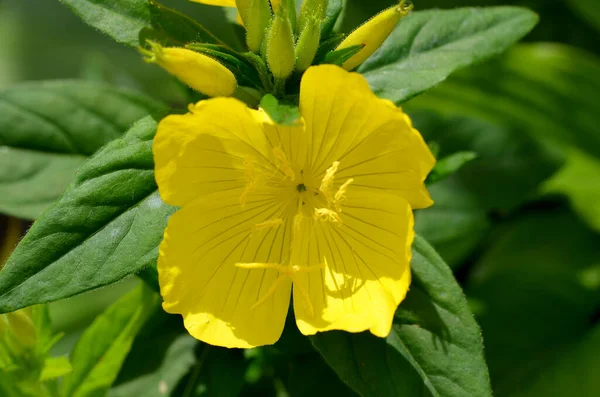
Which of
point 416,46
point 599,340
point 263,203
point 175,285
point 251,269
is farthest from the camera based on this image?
point 599,340

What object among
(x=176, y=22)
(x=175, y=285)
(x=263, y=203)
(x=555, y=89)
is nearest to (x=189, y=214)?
(x=175, y=285)

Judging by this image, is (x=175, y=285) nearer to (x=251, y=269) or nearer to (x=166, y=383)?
(x=251, y=269)

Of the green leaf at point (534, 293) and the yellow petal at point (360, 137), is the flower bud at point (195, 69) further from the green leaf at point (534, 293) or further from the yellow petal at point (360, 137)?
the green leaf at point (534, 293)

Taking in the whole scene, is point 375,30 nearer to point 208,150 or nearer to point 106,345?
point 208,150

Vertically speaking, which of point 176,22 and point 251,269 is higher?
→ point 176,22

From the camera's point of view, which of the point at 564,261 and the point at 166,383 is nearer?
the point at 166,383

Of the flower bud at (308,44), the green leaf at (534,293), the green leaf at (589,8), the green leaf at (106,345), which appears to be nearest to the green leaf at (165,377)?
the green leaf at (106,345)
